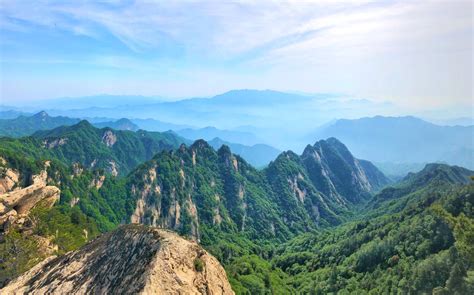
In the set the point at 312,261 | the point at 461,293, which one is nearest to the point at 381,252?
the point at 312,261

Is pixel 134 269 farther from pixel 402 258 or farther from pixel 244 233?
pixel 244 233

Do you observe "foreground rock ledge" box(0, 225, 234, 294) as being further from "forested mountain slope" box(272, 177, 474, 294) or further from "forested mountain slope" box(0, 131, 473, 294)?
"forested mountain slope" box(272, 177, 474, 294)

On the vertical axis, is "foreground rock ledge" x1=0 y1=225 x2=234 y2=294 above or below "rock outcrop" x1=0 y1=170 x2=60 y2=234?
above

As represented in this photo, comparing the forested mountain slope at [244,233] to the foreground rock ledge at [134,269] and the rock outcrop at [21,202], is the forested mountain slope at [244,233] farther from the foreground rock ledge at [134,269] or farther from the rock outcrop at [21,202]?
the foreground rock ledge at [134,269]

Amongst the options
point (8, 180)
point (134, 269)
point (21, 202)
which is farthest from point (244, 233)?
point (134, 269)

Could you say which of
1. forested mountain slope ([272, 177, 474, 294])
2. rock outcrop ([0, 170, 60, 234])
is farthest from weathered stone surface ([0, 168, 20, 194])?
forested mountain slope ([272, 177, 474, 294])

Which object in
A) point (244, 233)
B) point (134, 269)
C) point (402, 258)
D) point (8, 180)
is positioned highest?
point (134, 269)

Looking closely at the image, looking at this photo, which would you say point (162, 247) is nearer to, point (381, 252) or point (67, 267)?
point (67, 267)

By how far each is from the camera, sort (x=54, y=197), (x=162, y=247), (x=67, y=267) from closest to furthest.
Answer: (x=162, y=247) < (x=67, y=267) < (x=54, y=197)

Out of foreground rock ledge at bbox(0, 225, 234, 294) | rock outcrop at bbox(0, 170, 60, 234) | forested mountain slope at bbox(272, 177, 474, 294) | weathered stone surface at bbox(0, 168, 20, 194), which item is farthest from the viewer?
weathered stone surface at bbox(0, 168, 20, 194)
